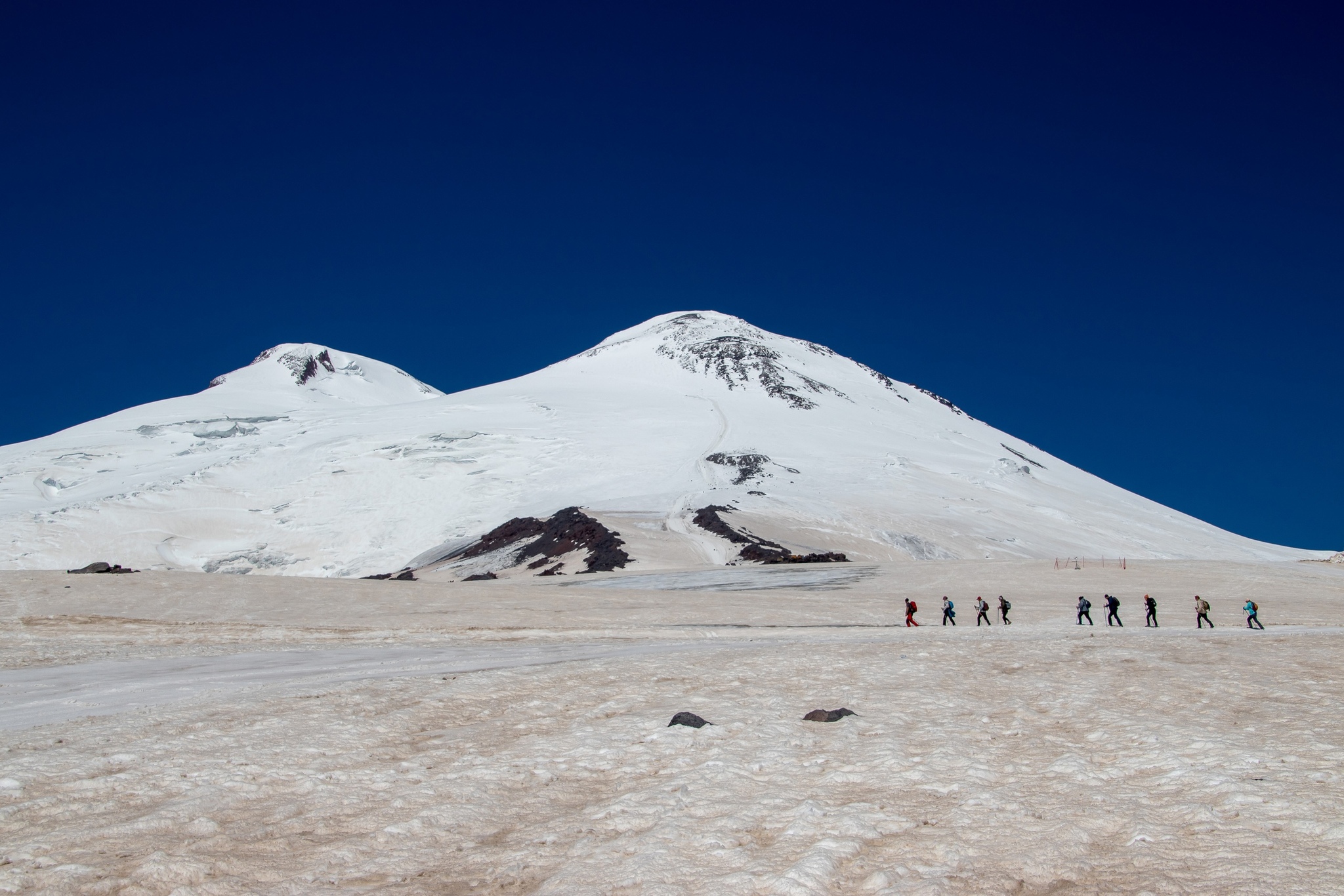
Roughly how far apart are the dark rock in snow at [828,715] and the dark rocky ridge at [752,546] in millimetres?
47628

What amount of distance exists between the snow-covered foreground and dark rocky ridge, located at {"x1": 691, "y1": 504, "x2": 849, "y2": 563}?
1595 inches

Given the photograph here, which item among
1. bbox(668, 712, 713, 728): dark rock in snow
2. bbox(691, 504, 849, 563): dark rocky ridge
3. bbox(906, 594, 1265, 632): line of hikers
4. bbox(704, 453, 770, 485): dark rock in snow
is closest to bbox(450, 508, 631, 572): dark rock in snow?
bbox(691, 504, 849, 563): dark rocky ridge

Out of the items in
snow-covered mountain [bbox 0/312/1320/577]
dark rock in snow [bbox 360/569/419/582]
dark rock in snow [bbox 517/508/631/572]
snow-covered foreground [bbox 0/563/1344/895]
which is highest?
snow-covered mountain [bbox 0/312/1320/577]

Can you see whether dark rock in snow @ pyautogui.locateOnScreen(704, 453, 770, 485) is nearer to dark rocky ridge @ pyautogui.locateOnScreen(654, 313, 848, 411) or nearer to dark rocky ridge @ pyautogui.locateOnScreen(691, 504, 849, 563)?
dark rocky ridge @ pyautogui.locateOnScreen(691, 504, 849, 563)

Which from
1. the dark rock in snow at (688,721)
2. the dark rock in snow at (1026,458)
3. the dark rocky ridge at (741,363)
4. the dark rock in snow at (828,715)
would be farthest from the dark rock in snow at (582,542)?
the dark rock in snow at (1026,458)

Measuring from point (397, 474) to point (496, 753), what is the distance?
9325 cm

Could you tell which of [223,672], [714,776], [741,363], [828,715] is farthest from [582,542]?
[741,363]

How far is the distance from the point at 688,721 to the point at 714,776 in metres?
2.30

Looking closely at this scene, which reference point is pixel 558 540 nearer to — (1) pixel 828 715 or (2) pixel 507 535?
(2) pixel 507 535

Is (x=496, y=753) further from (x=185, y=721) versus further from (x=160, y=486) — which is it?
(x=160, y=486)

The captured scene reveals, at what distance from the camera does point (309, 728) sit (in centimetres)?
1256

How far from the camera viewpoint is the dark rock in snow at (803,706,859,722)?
12992 mm

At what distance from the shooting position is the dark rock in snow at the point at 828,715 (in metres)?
13.0

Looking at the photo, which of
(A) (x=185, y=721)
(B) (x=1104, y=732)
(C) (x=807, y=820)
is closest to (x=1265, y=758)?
(B) (x=1104, y=732)
